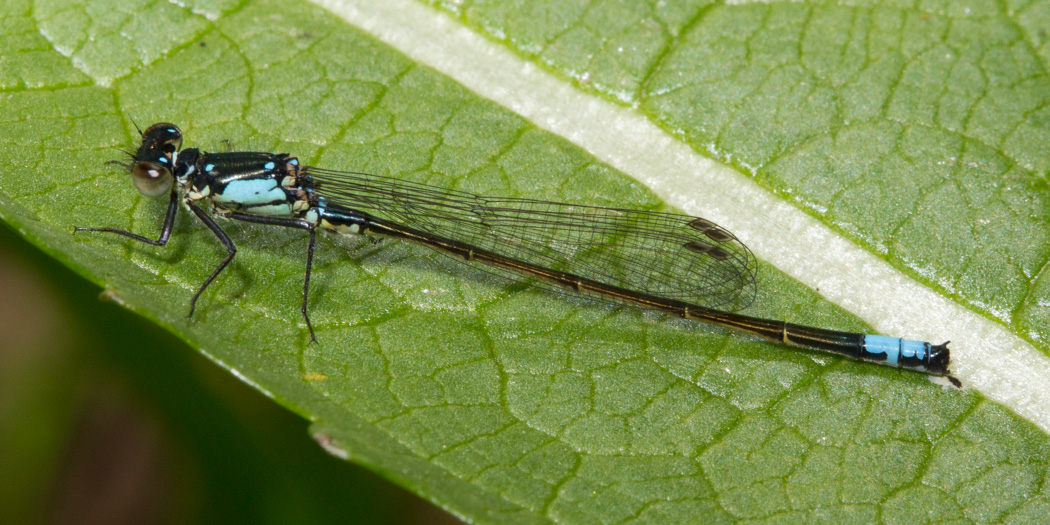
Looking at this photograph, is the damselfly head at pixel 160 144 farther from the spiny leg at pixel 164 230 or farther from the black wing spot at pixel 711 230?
the black wing spot at pixel 711 230

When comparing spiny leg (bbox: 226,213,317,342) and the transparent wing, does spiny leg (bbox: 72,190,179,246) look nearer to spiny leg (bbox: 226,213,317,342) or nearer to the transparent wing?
spiny leg (bbox: 226,213,317,342)

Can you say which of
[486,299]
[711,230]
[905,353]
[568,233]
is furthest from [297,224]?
[905,353]

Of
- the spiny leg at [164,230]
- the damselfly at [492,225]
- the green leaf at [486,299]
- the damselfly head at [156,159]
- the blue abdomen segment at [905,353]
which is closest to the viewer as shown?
the green leaf at [486,299]

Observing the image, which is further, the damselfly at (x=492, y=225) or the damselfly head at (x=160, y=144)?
the damselfly at (x=492, y=225)

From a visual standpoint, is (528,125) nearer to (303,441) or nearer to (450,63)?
(450,63)

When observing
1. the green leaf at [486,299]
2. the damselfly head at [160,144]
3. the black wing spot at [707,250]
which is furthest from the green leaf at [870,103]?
the damselfly head at [160,144]

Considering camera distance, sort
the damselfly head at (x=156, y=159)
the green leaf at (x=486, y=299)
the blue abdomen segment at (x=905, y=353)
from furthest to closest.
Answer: the damselfly head at (x=156, y=159) < the blue abdomen segment at (x=905, y=353) < the green leaf at (x=486, y=299)
